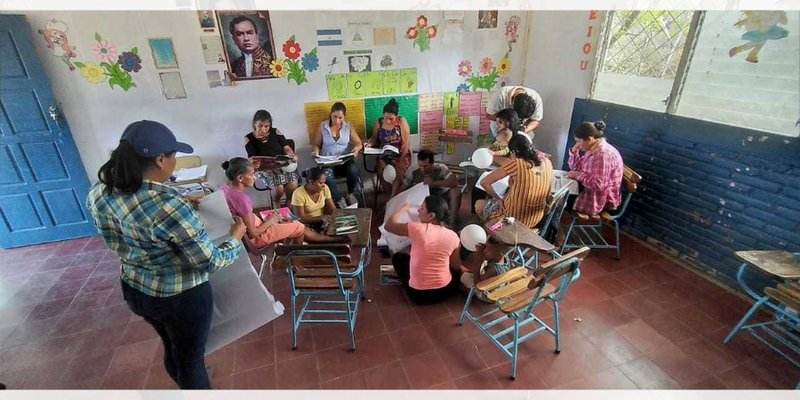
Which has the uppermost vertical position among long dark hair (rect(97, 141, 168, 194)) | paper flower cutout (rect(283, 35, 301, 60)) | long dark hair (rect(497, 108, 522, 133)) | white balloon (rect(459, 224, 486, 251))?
paper flower cutout (rect(283, 35, 301, 60))

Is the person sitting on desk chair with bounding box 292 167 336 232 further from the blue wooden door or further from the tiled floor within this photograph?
the blue wooden door

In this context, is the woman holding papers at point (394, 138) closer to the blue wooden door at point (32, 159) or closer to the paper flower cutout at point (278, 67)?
the paper flower cutout at point (278, 67)

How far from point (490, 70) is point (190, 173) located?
3688 mm

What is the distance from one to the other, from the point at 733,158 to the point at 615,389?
78.4 inches

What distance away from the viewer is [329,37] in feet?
13.0

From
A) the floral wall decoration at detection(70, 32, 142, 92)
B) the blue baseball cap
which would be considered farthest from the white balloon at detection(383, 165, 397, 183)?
the blue baseball cap

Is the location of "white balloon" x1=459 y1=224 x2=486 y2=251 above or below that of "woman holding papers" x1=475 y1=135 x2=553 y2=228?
below

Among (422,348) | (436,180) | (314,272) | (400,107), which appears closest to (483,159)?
(436,180)

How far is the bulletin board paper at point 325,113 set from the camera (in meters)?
4.25

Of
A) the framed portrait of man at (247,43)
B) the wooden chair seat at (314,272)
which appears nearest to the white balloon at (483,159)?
the wooden chair seat at (314,272)

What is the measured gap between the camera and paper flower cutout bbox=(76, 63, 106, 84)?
11.3ft

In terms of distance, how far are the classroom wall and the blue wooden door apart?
5.7 inches
